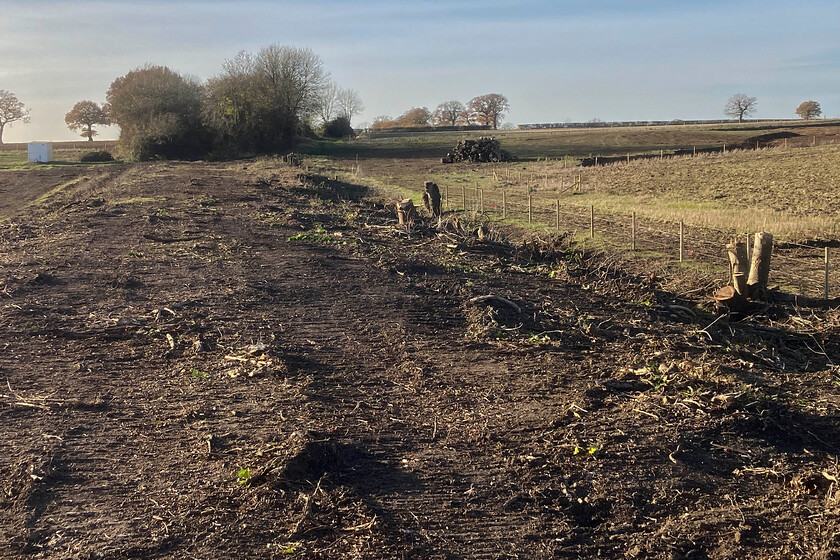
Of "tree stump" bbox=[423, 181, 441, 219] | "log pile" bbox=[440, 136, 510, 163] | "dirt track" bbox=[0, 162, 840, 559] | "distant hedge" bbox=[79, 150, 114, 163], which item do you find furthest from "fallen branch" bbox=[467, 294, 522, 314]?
"distant hedge" bbox=[79, 150, 114, 163]

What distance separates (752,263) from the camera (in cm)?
1169

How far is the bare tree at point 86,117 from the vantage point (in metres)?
91.7

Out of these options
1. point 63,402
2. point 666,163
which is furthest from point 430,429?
point 666,163

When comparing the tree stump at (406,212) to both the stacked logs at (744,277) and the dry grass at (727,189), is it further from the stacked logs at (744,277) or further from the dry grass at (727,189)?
the stacked logs at (744,277)

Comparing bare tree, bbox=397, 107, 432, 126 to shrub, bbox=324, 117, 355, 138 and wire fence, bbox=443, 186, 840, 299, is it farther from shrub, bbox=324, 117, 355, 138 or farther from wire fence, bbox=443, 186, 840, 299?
wire fence, bbox=443, 186, 840, 299

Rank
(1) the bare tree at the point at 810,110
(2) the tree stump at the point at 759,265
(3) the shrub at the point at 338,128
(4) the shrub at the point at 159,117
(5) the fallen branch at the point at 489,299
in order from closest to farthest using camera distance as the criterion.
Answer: (5) the fallen branch at the point at 489,299
(2) the tree stump at the point at 759,265
(4) the shrub at the point at 159,117
(3) the shrub at the point at 338,128
(1) the bare tree at the point at 810,110

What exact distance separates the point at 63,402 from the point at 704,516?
18.1 ft

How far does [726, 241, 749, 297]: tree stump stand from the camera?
1128 cm

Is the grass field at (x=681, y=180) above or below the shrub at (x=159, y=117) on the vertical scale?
below

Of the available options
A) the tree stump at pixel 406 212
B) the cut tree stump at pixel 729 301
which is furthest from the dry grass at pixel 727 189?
the tree stump at pixel 406 212

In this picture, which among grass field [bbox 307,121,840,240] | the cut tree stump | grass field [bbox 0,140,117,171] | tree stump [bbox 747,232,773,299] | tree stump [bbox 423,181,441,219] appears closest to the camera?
the cut tree stump

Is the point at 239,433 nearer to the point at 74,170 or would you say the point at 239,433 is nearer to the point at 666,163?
the point at 666,163

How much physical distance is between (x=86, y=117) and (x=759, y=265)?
9516 centimetres

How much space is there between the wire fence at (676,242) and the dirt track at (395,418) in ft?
9.22
